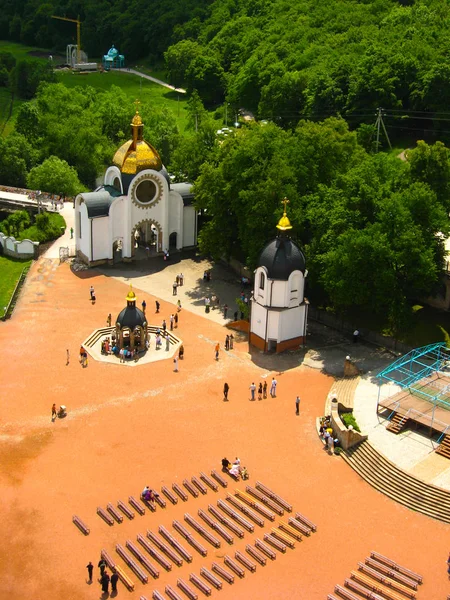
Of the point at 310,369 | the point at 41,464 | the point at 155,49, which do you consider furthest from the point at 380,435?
the point at 155,49

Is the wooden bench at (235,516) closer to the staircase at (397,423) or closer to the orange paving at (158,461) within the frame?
the orange paving at (158,461)

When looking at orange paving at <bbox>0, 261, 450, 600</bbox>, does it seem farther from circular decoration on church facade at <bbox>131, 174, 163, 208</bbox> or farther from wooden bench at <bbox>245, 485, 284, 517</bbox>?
circular decoration on church facade at <bbox>131, 174, 163, 208</bbox>

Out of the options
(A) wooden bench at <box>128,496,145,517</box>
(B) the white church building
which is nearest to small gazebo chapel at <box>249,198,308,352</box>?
(B) the white church building

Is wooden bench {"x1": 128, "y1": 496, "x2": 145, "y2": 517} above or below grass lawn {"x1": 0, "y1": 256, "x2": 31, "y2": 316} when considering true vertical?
below

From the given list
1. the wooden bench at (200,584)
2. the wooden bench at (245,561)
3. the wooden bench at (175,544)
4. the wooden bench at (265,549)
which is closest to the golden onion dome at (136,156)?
the wooden bench at (175,544)

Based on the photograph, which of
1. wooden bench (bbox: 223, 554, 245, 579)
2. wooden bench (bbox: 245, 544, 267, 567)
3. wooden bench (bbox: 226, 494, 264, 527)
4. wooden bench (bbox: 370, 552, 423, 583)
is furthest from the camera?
wooden bench (bbox: 226, 494, 264, 527)

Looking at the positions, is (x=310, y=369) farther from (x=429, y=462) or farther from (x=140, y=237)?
(x=140, y=237)

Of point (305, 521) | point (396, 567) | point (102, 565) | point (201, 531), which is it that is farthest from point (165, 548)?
point (396, 567)
